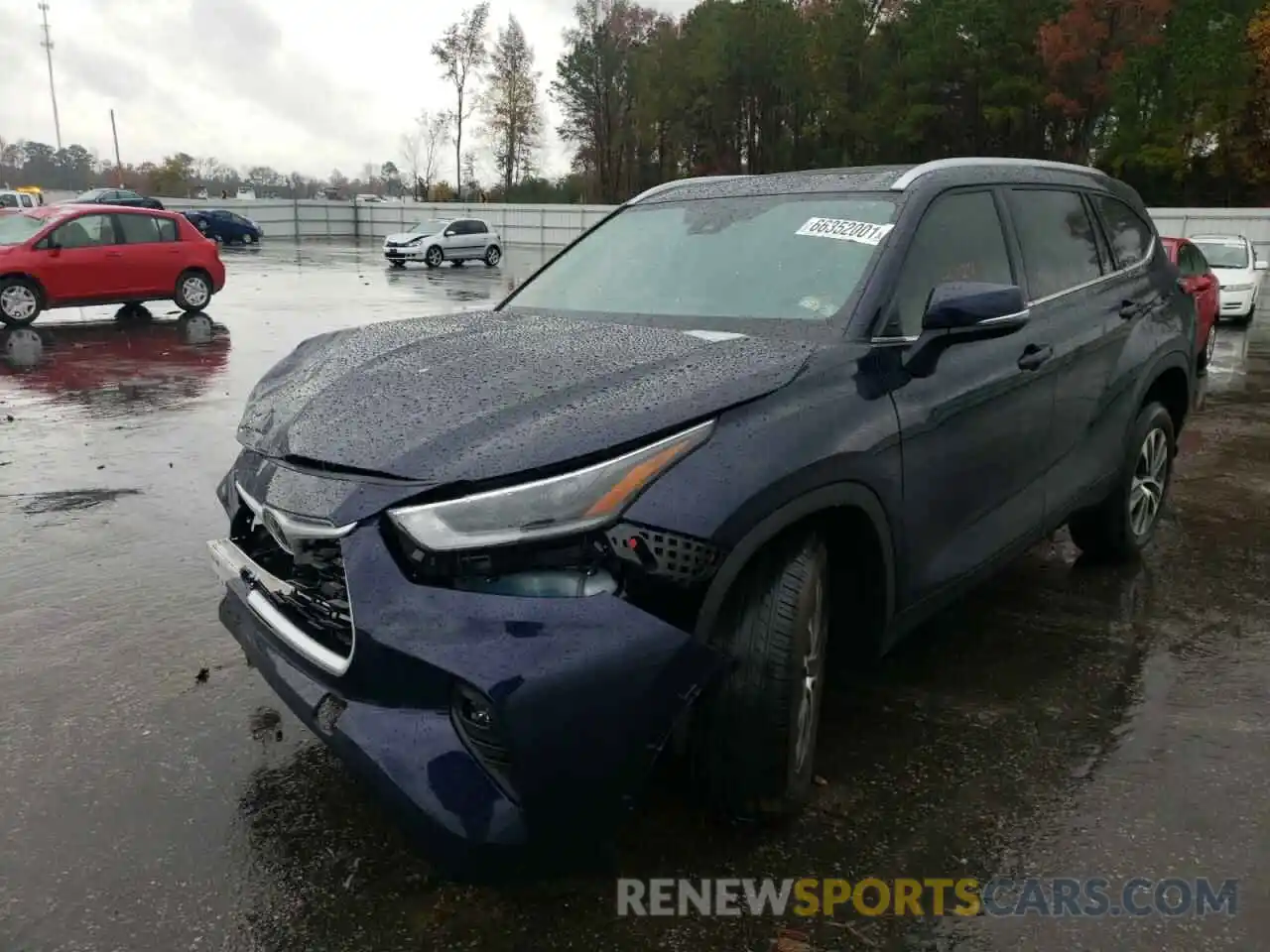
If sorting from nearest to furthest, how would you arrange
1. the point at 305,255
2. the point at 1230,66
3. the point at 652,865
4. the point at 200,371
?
1. the point at 652,865
2. the point at 200,371
3. the point at 305,255
4. the point at 1230,66

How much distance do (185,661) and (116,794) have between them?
37.6 inches

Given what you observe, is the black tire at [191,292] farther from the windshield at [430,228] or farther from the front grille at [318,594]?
the windshield at [430,228]

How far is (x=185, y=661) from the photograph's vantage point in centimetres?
396

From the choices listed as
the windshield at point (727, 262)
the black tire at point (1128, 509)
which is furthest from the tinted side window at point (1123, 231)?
the windshield at point (727, 262)

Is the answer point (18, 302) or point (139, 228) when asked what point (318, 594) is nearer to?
point (18, 302)

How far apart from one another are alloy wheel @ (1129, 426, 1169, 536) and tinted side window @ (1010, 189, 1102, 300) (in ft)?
3.33

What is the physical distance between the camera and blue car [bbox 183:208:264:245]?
129 feet

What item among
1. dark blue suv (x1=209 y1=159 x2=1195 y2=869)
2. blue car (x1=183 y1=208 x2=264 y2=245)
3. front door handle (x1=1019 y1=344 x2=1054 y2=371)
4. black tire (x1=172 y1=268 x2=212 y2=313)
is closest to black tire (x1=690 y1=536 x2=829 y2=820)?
dark blue suv (x1=209 y1=159 x2=1195 y2=869)

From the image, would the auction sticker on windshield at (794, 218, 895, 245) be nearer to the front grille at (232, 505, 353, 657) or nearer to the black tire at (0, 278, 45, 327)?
the front grille at (232, 505, 353, 657)

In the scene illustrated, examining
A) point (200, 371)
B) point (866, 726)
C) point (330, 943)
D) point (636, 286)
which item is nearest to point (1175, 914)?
point (866, 726)

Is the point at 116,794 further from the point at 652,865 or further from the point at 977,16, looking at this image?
the point at 977,16

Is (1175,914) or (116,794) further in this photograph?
(116,794)

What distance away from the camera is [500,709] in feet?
7.11

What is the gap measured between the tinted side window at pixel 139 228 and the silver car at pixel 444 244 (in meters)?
15.1
